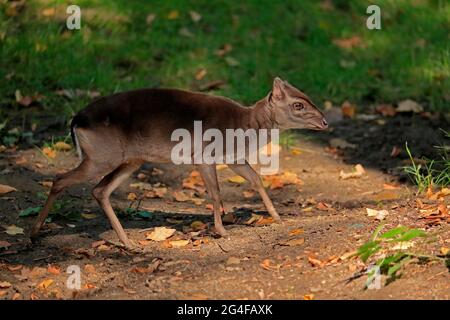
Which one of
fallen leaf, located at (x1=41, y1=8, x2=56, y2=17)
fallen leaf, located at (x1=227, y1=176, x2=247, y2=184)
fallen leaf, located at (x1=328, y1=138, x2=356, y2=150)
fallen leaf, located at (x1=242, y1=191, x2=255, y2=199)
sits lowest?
fallen leaf, located at (x1=242, y1=191, x2=255, y2=199)

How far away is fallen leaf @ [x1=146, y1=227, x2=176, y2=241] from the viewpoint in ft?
20.5

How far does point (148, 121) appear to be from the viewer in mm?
6230

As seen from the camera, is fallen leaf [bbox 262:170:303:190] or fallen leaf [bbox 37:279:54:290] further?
fallen leaf [bbox 262:170:303:190]

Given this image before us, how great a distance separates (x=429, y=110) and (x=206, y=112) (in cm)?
336

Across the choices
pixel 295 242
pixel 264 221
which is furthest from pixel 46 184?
pixel 295 242

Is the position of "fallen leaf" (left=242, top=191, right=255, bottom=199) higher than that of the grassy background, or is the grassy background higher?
the grassy background

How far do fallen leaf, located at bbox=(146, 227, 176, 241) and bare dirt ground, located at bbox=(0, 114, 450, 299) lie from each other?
0.20ft

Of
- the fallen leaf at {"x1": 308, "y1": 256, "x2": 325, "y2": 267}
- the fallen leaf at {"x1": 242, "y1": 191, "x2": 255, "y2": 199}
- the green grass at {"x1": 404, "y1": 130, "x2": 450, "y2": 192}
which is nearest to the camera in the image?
the fallen leaf at {"x1": 308, "y1": 256, "x2": 325, "y2": 267}

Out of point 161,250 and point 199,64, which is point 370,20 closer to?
point 199,64

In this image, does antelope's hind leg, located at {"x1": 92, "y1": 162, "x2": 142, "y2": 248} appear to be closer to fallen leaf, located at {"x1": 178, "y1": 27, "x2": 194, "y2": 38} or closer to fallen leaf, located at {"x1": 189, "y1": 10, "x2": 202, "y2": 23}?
fallen leaf, located at {"x1": 178, "y1": 27, "x2": 194, "y2": 38}

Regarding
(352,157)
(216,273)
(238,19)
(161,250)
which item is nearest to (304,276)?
(216,273)

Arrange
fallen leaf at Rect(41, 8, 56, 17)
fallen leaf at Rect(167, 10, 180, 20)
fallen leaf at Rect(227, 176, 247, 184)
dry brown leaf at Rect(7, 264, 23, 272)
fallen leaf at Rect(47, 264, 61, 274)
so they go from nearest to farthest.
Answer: fallen leaf at Rect(47, 264, 61, 274) < dry brown leaf at Rect(7, 264, 23, 272) < fallen leaf at Rect(227, 176, 247, 184) < fallen leaf at Rect(41, 8, 56, 17) < fallen leaf at Rect(167, 10, 180, 20)

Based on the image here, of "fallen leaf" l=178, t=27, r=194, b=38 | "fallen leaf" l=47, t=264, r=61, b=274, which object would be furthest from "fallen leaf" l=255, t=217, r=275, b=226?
"fallen leaf" l=178, t=27, r=194, b=38

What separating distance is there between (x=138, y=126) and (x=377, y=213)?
166cm
